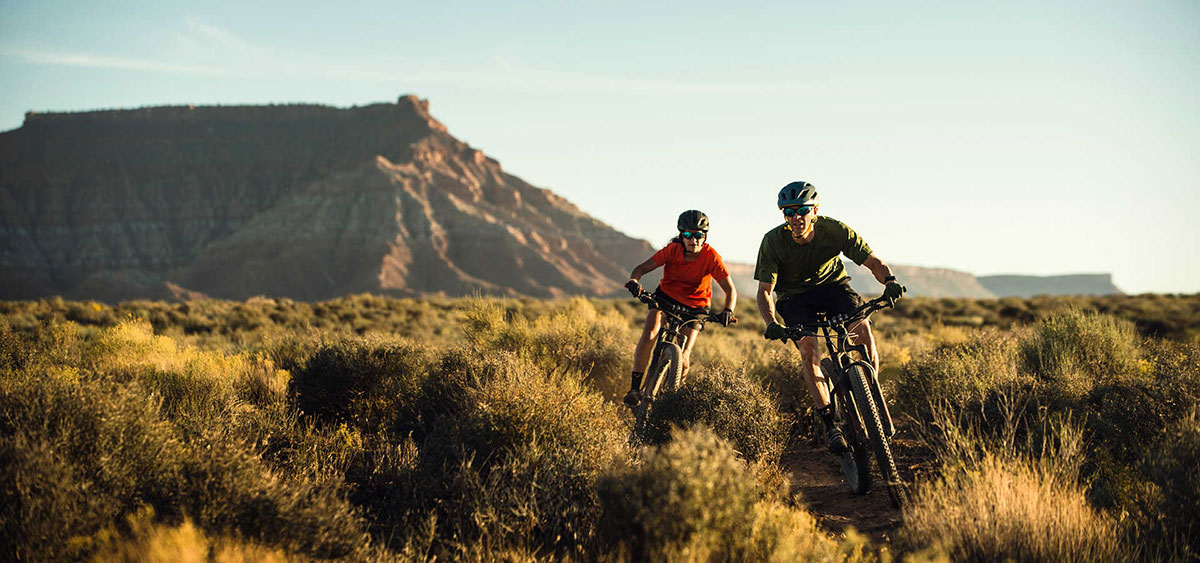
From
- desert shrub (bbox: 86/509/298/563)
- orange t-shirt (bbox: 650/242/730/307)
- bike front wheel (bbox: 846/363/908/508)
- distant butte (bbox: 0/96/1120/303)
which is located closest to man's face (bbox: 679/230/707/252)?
orange t-shirt (bbox: 650/242/730/307)

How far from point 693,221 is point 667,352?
52.3 inches

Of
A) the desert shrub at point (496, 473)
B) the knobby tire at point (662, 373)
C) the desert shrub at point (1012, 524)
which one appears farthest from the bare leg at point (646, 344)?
the desert shrub at point (1012, 524)

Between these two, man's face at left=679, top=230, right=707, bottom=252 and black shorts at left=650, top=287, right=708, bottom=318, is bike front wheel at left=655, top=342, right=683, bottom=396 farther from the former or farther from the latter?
man's face at left=679, top=230, right=707, bottom=252

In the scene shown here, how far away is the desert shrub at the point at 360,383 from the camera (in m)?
7.11

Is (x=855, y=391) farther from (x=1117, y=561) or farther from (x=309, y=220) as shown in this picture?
(x=309, y=220)

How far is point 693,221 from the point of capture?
23.6ft

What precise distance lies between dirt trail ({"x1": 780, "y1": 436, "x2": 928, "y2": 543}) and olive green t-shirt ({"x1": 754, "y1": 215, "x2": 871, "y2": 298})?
1680 mm

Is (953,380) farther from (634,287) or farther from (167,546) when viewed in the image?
(167,546)

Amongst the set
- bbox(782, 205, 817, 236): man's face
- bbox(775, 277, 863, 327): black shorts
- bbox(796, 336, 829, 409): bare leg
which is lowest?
bbox(796, 336, 829, 409): bare leg

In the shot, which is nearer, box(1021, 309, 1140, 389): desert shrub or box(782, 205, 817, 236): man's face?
box(782, 205, 817, 236): man's face

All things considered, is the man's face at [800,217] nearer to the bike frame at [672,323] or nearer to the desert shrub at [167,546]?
the bike frame at [672,323]

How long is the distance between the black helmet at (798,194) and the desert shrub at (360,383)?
377 centimetres

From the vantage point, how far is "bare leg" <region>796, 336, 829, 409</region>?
5.75m

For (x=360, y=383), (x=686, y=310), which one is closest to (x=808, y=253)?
(x=686, y=310)
